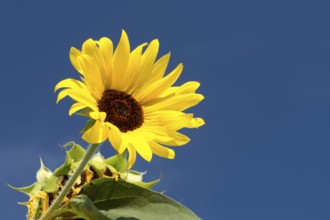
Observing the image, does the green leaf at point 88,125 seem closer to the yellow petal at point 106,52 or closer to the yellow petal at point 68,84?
the yellow petal at point 68,84

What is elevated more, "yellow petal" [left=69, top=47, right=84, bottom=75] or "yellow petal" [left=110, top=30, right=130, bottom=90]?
"yellow petal" [left=110, top=30, right=130, bottom=90]

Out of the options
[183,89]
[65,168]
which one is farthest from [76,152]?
[183,89]

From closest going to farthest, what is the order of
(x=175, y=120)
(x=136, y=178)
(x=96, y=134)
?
(x=96, y=134)
(x=175, y=120)
(x=136, y=178)

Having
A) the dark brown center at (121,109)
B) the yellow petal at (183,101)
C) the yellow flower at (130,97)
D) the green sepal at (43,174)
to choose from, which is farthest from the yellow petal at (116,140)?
the green sepal at (43,174)

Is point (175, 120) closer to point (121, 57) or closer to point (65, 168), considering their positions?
point (121, 57)

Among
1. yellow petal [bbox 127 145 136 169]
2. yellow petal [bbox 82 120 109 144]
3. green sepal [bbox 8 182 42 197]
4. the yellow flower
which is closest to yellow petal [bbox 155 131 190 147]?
the yellow flower

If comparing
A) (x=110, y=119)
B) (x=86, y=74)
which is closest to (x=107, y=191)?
(x=110, y=119)

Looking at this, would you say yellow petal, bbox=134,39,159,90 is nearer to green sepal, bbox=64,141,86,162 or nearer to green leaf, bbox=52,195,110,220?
green sepal, bbox=64,141,86,162
